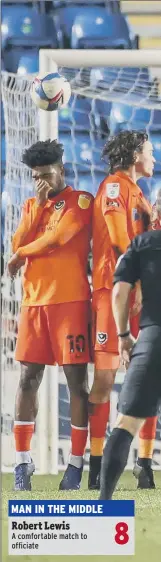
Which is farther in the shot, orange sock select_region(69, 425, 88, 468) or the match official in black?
orange sock select_region(69, 425, 88, 468)

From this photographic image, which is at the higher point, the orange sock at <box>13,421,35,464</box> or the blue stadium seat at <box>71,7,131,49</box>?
the blue stadium seat at <box>71,7,131,49</box>

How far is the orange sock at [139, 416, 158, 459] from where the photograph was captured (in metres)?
3.51

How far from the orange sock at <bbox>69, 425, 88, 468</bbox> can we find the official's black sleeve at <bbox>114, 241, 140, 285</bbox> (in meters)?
0.45

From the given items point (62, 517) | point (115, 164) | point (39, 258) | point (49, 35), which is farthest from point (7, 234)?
point (62, 517)

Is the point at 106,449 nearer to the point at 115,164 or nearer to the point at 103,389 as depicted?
the point at 103,389

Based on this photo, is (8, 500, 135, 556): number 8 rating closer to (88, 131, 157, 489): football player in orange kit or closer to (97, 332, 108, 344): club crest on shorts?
(88, 131, 157, 489): football player in orange kit

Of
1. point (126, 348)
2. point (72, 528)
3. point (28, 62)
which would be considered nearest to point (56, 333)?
point (126, 348)

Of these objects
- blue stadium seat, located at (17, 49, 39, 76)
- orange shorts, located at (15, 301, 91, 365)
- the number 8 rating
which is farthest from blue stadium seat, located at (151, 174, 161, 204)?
the number 8 rating

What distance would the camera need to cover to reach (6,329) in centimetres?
355

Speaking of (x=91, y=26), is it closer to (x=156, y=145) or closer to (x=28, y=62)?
(x=28, y=62)

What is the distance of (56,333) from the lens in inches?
139

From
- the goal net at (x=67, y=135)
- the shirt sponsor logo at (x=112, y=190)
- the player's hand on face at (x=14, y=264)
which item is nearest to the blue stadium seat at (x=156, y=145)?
the goal net at (x=67, y=135)

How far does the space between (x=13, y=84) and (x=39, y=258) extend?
1.67ft

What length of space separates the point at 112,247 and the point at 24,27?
687 millimetres
